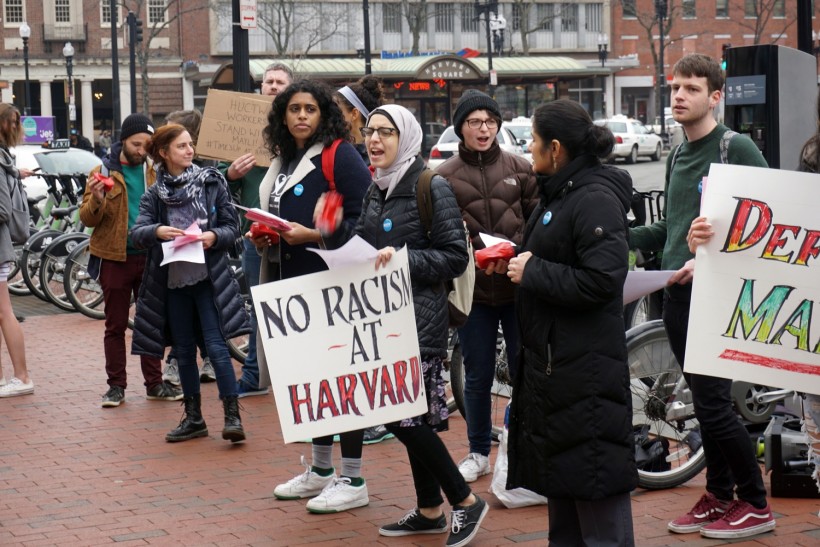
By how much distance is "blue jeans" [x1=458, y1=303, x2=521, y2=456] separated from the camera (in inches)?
255

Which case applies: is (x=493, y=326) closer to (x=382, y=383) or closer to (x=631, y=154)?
(x=382, y=383)

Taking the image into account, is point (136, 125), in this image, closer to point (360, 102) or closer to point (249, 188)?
point (249, 188)

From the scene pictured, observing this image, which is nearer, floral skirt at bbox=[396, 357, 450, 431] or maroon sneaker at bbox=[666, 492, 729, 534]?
floral skirt at bbox=[396, 357, 450, 431]

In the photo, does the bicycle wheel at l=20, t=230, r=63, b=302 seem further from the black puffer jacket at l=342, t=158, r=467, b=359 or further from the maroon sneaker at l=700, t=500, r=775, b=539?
the maroon sneaker at l=700, t=500, r=775, b=539

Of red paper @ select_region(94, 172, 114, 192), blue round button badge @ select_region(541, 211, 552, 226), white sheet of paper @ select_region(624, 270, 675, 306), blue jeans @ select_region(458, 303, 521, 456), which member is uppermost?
red paper @ select_region(94, 172, 114, 192)

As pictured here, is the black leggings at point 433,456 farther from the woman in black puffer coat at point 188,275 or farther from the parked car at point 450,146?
the parked car at point 450,146

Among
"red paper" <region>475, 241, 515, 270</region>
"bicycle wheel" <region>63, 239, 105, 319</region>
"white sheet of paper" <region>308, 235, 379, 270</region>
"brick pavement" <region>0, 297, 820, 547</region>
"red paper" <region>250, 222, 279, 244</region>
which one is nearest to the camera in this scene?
"red paper" <region>475, 241, 515, 270</region>

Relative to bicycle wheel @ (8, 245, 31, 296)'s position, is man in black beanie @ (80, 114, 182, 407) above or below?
above

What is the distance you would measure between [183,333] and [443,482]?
2604mm

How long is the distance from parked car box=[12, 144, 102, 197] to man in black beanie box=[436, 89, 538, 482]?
12878 millimetres

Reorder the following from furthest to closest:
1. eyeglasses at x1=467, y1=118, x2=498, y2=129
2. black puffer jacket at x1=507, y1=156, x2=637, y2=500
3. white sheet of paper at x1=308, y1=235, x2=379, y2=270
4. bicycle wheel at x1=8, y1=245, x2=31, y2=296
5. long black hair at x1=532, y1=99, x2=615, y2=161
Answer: bicycle wheel at x1=8, y1=245, x2=31, y2=296, eyeglasses at x1=467, y1=118, x2=498, y2=129, white sheet of paper at x1=308, y1=235, x2=379, y2=270, long black hair at x1=532, y1=99, x2=615, y2=161, black puffer jacket at x1=507, y1=156, x2=637, y2=500

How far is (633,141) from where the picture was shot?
4697 centimetres

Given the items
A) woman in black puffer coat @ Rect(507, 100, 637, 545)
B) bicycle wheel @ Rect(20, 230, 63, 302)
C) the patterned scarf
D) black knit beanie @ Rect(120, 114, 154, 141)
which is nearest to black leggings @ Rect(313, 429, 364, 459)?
woman in black puffer coat @ Rect(507, 100, 637, 545)

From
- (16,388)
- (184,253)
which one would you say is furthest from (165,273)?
(16,388)
